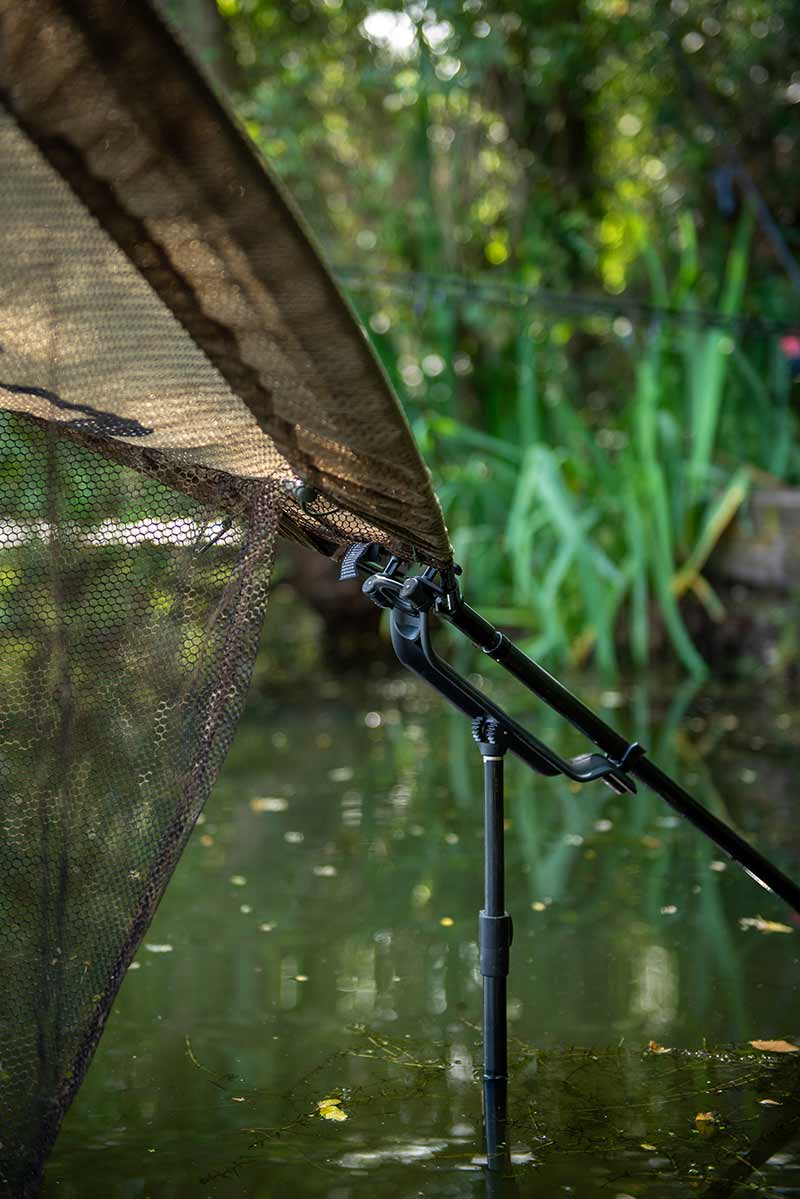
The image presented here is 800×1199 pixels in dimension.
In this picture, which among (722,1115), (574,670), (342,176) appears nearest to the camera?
(722,1115)

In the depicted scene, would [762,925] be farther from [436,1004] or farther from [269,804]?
[269,804]

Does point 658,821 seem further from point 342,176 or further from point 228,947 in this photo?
point 342,176

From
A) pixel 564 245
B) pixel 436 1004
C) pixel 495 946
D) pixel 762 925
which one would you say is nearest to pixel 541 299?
pixel 564 245

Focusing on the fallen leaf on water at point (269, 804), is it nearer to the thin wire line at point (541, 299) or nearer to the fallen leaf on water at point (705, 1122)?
the fallen leaf on water at point (705, 1122)

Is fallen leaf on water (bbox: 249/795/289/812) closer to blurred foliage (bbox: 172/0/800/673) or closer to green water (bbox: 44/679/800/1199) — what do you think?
green water (bbox: 44/679/800/1199)

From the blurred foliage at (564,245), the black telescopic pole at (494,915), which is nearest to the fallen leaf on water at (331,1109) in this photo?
the black telescopic pole at (494,915)

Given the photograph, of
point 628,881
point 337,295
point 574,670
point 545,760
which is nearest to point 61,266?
point 337,295

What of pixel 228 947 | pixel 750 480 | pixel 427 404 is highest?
pixel 427 404
